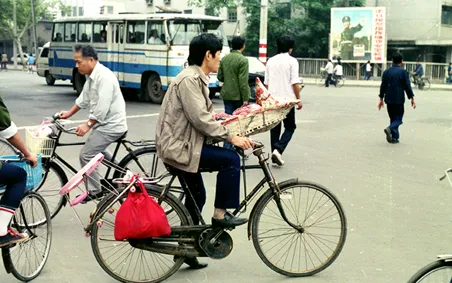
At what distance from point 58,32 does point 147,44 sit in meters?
5.93

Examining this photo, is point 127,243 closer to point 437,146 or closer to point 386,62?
point 437,146

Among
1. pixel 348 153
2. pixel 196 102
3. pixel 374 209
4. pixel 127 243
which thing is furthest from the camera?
pixel 348 153

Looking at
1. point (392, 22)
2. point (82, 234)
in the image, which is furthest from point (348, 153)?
point (392, 22)

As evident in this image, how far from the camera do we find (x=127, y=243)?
4.63 metres

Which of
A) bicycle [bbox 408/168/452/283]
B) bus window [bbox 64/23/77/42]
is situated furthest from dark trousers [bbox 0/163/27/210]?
bus window [bbox 64/23/77/42]

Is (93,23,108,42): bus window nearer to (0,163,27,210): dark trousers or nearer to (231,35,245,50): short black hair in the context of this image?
(231,35,245,50): short black hair

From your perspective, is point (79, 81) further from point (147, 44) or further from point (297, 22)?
point (297, 22)

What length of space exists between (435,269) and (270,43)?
4015 centimetres

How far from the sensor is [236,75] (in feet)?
31.3

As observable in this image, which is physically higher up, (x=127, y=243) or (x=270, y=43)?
(x=270, y=43)

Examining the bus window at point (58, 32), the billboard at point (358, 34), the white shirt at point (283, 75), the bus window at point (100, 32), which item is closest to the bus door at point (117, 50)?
the bus window at point (100, 32)

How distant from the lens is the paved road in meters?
4.88

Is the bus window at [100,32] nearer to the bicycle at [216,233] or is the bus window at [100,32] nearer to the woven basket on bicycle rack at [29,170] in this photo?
the woven basket on bicycle rack at [29,170]

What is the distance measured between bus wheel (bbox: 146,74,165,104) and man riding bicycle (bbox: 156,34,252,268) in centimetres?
1503
